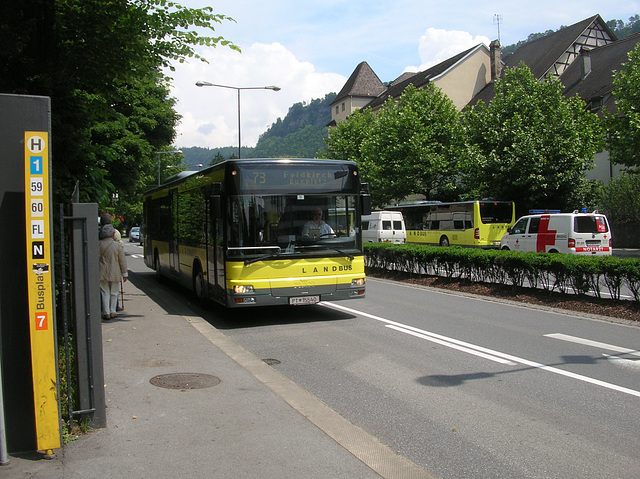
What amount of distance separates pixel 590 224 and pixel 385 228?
47.7ft

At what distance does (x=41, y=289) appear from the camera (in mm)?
4320

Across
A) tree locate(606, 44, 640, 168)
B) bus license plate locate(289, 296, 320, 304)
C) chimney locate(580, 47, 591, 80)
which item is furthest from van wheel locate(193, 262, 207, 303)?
chimney locate(580, 47, 591, 80)

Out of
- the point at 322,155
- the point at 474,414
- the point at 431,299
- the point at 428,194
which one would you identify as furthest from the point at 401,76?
the point at 474,414

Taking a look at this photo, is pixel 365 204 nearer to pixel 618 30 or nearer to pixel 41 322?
pixel 41 322

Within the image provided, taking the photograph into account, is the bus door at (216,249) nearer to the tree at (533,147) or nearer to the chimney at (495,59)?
the tree at (533,147)

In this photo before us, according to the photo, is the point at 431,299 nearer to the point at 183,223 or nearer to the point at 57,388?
the point at 183,223

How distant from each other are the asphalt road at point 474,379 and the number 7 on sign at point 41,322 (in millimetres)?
2870

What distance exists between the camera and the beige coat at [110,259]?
11438mm

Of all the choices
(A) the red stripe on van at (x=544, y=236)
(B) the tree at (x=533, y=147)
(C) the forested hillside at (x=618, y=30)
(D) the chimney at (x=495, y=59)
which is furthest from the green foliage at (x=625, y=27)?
(A) the red stripe on van at (x=544, y=236)

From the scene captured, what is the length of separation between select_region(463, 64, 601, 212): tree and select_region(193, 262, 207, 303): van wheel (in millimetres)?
25858

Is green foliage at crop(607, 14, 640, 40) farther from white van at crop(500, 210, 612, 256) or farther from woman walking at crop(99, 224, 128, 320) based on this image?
woman walking at crop(99, 224, 128, 320)

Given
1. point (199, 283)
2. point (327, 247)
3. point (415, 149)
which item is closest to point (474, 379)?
point (327, 247)

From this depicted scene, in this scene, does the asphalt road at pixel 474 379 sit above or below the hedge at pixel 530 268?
below

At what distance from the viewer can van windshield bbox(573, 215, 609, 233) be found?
72.4 feet
